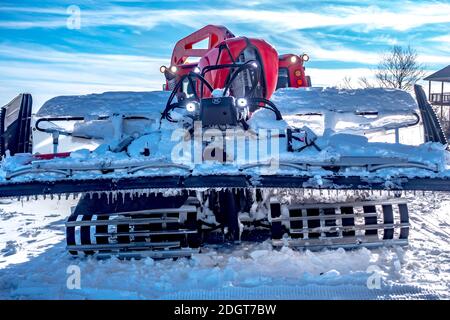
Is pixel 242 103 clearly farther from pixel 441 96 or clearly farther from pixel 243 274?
pixel 441 96

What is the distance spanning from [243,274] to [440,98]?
2809cm

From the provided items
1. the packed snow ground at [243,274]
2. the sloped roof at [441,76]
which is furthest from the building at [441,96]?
the packed snow ground at [243,274]

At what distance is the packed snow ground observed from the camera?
3188 mm

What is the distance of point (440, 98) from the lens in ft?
93.1

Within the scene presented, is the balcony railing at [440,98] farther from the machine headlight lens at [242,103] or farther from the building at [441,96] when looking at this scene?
the machine headlight lens at [242,103]

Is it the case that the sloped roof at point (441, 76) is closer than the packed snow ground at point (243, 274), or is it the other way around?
the packed snow ground at point (243, 274)

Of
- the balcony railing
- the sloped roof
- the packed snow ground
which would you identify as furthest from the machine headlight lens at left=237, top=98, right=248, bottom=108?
the sloped roof

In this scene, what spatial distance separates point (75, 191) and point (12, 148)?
1.49m

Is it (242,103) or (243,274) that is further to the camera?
(242,103)

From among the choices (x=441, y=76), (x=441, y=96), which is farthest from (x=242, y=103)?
(x=441, y=76)

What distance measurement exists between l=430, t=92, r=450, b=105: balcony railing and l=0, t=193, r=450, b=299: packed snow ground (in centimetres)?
2578

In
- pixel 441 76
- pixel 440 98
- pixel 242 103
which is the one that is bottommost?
pixel 242 103

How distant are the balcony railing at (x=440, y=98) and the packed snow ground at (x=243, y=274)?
25.8m

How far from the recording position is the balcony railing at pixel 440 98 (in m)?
28.1
